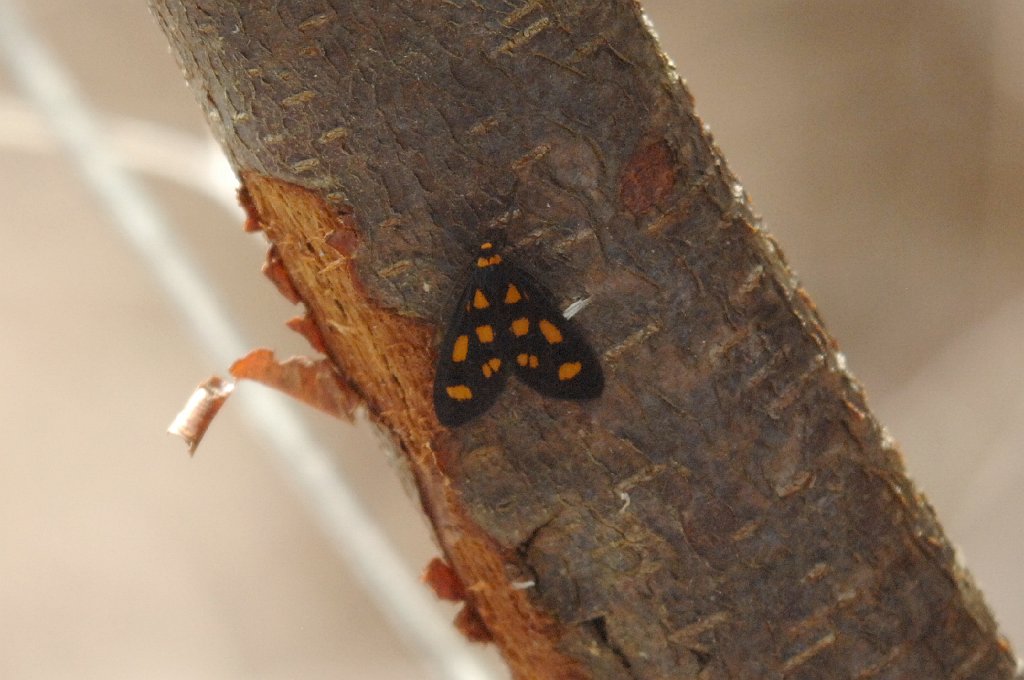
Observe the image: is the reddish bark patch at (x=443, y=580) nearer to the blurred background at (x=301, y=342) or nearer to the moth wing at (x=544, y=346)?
the moth wing at (x=544, y=346)

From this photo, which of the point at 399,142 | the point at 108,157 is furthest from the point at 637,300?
the point at 108,157

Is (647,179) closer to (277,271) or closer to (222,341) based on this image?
(277,271)

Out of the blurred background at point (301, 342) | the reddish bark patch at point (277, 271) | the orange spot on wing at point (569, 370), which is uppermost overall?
the blurred background at point (301, 342)

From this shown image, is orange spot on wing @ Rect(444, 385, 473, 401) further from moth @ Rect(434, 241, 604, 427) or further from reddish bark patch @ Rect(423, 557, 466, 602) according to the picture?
reddish bark patch @ Rect(423, 557, 466, 602)

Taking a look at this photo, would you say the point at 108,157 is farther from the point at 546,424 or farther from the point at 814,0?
the point at 814,0

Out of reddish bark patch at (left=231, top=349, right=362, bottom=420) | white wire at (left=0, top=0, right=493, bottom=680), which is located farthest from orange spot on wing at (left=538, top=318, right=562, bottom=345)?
white wire at (left=0, top=0, right=493, bottom=680)

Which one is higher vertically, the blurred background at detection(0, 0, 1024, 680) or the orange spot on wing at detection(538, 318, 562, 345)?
the blurred background at detection(0, 0, 1024, 680)

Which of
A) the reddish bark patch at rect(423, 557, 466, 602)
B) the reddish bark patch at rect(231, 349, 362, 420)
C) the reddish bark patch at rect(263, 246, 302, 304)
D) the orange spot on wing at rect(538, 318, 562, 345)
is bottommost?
the reddish bark patch at rect(423, 557, 466, 602)

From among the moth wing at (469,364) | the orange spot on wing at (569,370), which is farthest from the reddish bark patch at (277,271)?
the orange spot on wing at (569,370)

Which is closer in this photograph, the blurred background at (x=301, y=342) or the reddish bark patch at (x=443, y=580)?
the reddish bark patch at (x=443, y=580)
